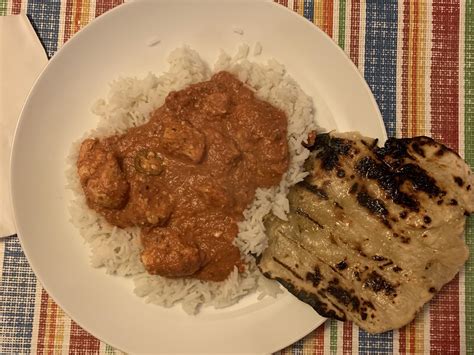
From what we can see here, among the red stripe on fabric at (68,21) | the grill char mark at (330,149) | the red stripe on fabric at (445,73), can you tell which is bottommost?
the grill char mark at (330,149)

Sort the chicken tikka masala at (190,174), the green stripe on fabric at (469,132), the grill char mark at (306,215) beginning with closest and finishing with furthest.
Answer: the chicken tikka masala at (190,174) < the grill char mark at (306,215) < the green stripe on fabric at (469,132)

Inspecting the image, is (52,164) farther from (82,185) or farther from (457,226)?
(457,226)

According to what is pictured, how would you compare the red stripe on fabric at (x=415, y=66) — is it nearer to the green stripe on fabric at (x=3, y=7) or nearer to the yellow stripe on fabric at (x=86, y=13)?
the yellow stripe on fabric at (x=86, y=13)

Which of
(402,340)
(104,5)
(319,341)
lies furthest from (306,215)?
(104,5)

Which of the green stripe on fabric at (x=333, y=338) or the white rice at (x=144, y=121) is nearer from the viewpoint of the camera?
the white rice at (x=144, y=121)

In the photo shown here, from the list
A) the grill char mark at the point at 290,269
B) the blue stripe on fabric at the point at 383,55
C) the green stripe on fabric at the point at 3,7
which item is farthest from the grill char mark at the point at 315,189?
the green stripe on fabric at the point at 3,7

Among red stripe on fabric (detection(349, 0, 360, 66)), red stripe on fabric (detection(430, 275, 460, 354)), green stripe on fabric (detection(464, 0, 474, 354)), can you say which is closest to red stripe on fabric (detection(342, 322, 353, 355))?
red stripe on fabric (detection(430, 275, 460, 354))

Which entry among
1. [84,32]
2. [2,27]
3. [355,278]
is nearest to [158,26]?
[84,32]
